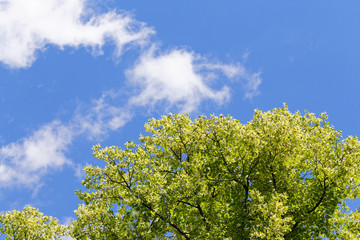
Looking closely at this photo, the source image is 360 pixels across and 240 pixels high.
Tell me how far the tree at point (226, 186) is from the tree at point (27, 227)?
46.1 feet

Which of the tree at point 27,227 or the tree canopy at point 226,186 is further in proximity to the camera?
the tree at point 27,227

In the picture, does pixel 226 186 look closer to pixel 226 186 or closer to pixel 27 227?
pixel 226 186

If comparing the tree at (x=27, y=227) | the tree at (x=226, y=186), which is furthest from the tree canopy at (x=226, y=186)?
the tree at (x=27, y=227)

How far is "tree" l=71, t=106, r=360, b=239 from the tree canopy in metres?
0.06

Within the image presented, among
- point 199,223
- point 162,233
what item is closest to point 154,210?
point 162,233

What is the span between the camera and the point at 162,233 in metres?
22.3

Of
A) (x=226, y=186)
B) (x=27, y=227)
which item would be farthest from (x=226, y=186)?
(x=27, y=227)

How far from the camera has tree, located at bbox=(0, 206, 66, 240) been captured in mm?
36347

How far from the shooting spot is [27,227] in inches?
1432

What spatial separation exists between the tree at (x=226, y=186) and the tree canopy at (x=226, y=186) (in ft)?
0.21

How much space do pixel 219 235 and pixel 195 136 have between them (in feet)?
23.0

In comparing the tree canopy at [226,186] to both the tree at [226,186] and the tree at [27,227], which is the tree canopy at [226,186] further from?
the tree at [27,227]

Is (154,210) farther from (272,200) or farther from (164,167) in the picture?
(272,200)

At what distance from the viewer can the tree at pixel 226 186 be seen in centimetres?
2237
